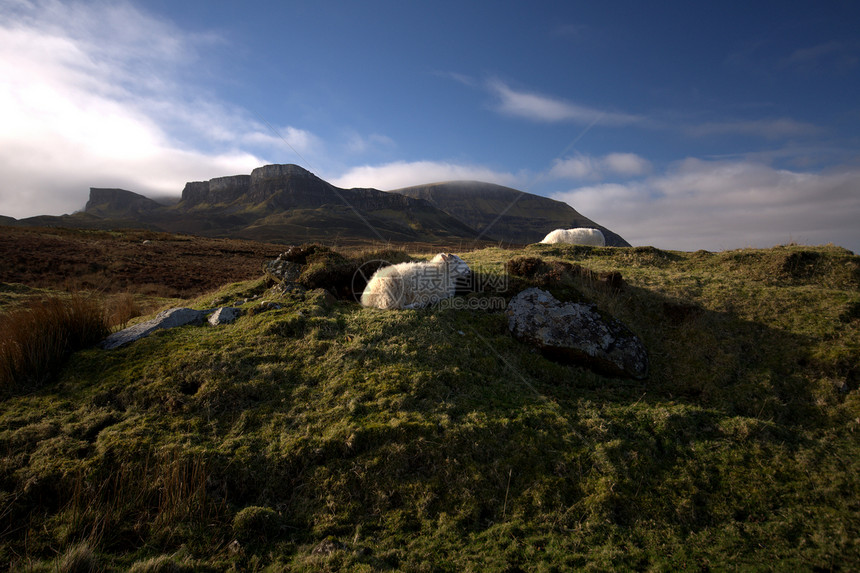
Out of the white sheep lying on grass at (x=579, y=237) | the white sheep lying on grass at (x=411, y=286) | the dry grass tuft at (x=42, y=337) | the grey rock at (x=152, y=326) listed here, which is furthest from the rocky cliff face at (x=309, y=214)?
the dry grass tuft at (x=42, y=337)

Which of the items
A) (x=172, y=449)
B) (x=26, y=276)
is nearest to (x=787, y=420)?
(x=172, y=449)

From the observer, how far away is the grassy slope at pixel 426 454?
337cm

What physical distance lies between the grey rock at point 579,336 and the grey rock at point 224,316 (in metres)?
→ 5.48

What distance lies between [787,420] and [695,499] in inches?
109

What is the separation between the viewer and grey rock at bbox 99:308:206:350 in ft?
21.3

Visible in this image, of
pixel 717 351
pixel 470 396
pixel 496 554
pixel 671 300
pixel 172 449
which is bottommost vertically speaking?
pixel 496 554

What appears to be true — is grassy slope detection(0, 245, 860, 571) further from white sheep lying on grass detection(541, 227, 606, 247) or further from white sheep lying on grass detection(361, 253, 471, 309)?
white sheep lying on grass detection(541, 227, 606, 247)

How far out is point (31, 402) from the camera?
4945 millimetres

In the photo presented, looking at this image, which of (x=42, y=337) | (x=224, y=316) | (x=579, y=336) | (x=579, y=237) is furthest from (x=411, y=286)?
(x=579, y=237)

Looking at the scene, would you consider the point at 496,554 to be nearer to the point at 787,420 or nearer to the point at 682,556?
the point at 682,556

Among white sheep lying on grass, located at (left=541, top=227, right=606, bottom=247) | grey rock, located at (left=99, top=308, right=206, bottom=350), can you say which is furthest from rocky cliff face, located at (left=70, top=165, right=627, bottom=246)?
grey rock, located at (left=99, top=308, right=206, bottom=350)

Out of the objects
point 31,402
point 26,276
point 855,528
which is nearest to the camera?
point 855,528

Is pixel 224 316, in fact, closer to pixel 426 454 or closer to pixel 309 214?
pixel 426 454

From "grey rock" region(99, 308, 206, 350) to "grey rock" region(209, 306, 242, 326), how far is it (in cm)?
35
